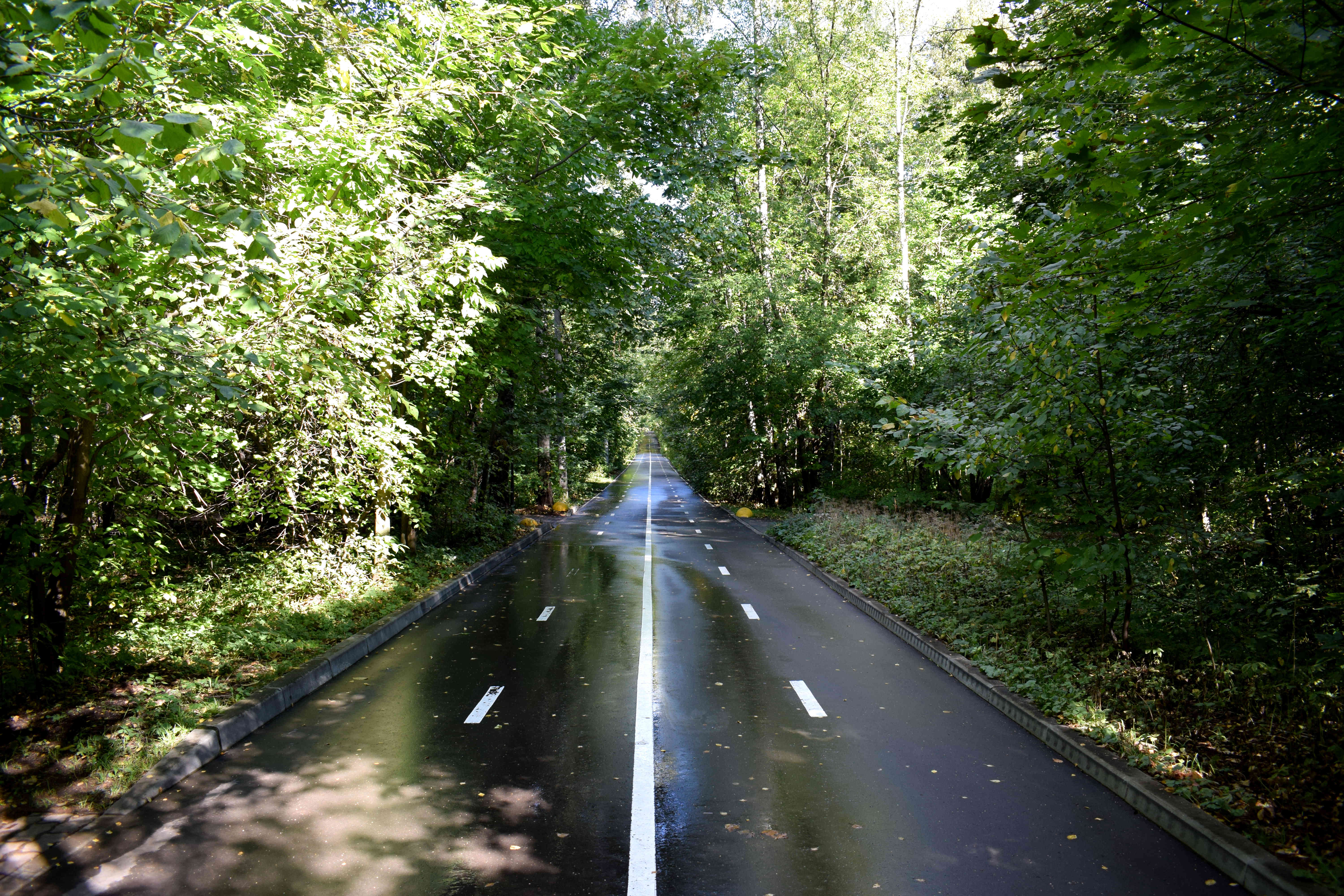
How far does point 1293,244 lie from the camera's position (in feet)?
19.9

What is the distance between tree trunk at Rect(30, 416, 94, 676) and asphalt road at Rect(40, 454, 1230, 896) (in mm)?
1949

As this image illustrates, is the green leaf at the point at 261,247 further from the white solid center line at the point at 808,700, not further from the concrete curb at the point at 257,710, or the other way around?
the white solid center line at the point at 808,700

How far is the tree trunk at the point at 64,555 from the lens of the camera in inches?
247

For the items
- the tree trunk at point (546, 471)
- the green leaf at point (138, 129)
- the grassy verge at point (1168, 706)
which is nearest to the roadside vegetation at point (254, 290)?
the green leaf at point (138, 129)

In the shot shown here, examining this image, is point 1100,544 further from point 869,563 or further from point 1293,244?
point 869,563

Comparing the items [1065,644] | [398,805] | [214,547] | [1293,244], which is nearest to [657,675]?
[398,805]

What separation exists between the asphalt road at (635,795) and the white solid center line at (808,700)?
0.03 metres

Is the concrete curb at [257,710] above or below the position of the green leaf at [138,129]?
below

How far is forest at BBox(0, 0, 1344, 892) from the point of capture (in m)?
4.12

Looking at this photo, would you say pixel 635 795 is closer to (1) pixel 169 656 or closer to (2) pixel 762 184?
(1) pixel 169 656

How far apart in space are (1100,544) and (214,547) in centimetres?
1258

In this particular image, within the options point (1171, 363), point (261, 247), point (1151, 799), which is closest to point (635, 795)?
point (1151, 799)

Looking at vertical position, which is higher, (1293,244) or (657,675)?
(1293,244)

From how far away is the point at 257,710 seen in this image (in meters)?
6.49
